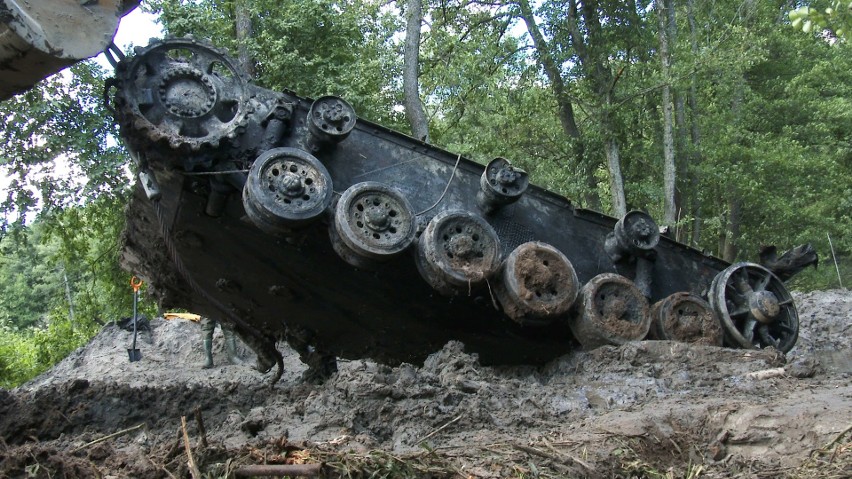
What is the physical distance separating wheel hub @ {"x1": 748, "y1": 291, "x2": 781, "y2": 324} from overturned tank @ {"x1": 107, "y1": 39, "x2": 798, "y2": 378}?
15mm

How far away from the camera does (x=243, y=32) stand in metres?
19.2

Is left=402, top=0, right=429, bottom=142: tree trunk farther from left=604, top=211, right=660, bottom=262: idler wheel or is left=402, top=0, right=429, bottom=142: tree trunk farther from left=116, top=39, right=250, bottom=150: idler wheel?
left=116, top=39, right=250, bottom=150: idler wheel

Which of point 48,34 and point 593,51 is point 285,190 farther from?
point 593,51

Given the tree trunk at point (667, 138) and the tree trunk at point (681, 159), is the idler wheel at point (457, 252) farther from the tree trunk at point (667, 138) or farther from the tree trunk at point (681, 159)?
the tree trunk at point (681, 159)

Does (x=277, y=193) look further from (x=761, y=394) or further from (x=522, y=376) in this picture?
(x=761, y=394)

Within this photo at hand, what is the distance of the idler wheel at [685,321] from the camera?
958cm

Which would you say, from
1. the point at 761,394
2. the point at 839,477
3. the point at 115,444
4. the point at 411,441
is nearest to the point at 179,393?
the point at 115,444

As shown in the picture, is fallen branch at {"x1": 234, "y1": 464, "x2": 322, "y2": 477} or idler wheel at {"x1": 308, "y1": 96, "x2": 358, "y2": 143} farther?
idler wheel at {"x1": 308, "y1": 96, "x2": 358, "y2": 143}

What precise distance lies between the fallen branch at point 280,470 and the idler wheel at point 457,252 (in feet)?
13.7

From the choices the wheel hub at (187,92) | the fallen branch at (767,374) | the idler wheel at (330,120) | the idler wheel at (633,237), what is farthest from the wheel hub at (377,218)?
the fallen branch at (767,374)

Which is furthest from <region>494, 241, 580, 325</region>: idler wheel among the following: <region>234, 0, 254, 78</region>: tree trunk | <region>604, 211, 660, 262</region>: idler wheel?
<region>234, 0, 254, 78</region>: tree trunk

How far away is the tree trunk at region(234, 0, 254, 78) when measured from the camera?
61.4ft

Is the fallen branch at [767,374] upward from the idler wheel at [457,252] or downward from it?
downward

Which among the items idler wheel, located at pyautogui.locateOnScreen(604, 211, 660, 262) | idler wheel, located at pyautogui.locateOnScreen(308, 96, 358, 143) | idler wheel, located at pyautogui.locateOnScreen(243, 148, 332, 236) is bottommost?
idler wheel, located at pyautogui.locateOnScreen(604, 211, 660, 262)
